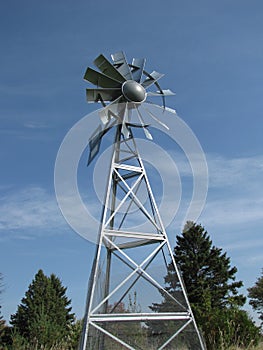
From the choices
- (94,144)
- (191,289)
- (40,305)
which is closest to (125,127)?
(94,144)

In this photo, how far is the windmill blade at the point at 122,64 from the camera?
40.9 feet

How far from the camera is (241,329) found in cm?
1413

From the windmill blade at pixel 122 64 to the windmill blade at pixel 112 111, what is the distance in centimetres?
91

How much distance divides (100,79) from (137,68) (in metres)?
1.56

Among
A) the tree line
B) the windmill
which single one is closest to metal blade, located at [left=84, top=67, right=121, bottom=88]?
the windmill

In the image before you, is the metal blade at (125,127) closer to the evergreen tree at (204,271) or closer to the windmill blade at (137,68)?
the windmill blade at (137,68)

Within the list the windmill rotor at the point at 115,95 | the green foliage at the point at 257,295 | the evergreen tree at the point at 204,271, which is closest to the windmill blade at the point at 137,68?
the windmill rotor at the point at 115,95

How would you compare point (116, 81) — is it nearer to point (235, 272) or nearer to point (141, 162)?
point (141, 162)

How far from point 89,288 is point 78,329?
6.81 metres

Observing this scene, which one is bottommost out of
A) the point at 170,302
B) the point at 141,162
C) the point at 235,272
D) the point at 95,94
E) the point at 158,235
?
the point at 170,302

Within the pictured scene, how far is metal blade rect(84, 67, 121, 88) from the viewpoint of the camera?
460 inches

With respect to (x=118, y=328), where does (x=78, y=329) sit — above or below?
above

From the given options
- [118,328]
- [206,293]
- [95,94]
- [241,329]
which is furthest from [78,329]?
[206,293]

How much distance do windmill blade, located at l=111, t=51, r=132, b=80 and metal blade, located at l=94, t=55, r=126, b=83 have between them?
0.97 ft
